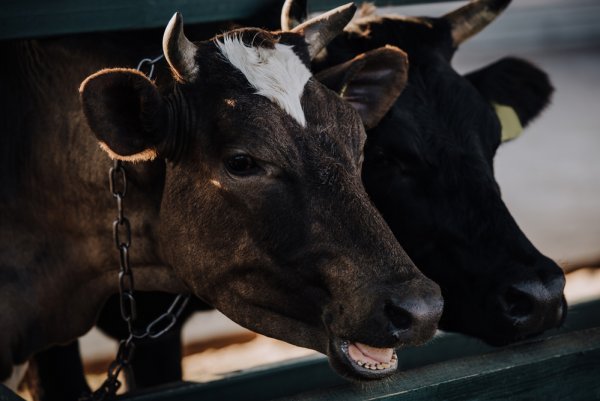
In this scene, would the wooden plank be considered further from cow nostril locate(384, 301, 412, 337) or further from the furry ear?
the furry ear

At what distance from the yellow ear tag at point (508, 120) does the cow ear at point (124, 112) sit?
2.04 m

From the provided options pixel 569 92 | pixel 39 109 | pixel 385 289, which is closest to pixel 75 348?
pixel 39 109

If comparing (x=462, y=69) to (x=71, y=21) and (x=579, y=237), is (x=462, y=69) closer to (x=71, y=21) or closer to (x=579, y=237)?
(x=579, y=237)

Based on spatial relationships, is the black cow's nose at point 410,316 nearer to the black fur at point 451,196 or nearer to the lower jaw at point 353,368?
the lower jaw at point 353,368

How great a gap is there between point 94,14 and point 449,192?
4.81 ft

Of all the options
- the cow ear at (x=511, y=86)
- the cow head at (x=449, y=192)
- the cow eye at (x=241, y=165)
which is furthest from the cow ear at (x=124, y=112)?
the cow ear at (x=511, y=86)

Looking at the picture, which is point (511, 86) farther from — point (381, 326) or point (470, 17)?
point (381, 326)

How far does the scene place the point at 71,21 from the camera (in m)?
3.60

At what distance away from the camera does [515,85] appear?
15.4ft

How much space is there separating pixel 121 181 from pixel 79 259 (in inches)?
17.3

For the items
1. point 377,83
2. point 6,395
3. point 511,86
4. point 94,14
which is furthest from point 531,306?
point 94,14

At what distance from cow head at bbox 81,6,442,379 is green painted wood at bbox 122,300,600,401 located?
0.19 metres

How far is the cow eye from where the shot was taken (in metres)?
3.02

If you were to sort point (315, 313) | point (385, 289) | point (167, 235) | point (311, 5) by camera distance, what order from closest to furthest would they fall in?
point (385, 289), point (315, 313), point (167, 235), point (311, 5)
